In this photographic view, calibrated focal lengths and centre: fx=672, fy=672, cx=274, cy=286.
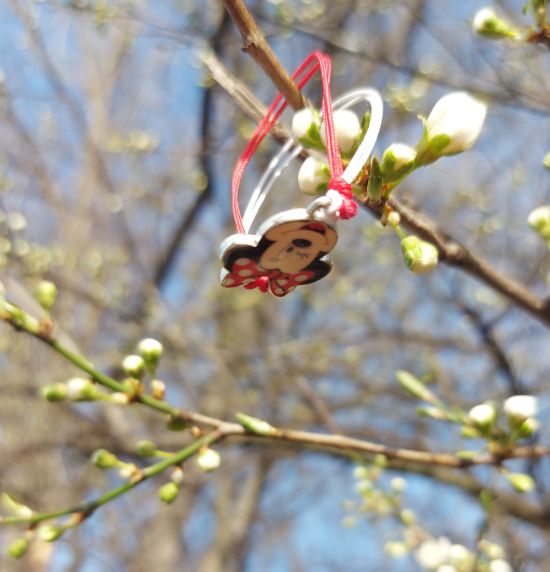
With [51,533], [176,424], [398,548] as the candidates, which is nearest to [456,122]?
[176,424]

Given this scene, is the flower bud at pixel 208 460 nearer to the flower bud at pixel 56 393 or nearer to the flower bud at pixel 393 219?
the flower bud at pixel 56 393

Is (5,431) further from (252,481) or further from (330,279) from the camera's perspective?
(330,279)

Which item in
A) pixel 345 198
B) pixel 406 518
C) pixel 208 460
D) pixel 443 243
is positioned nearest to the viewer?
pixel 345 198

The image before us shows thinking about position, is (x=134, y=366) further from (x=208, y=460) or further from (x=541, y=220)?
(x=541, y=220)

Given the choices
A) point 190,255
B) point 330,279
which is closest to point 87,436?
point 330,279

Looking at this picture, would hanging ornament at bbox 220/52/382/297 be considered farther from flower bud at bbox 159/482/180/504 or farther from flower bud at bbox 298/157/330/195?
flower bud at bbox 159/482/180/504

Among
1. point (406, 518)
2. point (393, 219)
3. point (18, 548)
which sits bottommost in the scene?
point (406, 518)

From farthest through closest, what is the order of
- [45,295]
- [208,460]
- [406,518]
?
[406,518] → [45,295] → [208,460]
